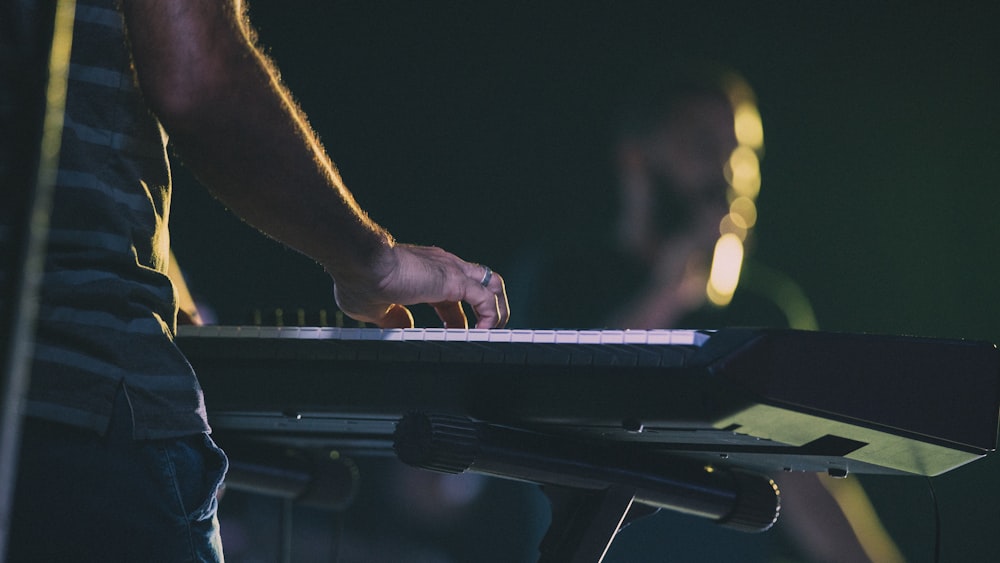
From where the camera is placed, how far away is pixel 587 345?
1.03m

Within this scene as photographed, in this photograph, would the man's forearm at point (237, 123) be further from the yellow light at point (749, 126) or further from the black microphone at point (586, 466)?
the yellow light at point (749, 126)

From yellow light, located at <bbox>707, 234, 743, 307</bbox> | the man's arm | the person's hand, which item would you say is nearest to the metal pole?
the man's arm

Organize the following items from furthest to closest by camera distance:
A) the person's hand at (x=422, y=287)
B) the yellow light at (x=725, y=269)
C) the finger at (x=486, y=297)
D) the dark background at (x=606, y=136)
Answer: the dark background at (x=606, y=136) → the yellow light at (x=725, y=269) → the finger at (x=486, y=297) → the person's hand at (x=422, y=287)

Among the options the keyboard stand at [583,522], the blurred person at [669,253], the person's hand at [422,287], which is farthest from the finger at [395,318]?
the blurred person at [669,253]

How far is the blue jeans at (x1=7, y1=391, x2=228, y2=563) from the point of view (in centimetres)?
82

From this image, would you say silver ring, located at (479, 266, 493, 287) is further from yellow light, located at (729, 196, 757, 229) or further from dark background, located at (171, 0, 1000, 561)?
yellow light, located at (729, 196, 757, 229)

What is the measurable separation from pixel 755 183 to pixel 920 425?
264cm

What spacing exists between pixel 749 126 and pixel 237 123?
296cm

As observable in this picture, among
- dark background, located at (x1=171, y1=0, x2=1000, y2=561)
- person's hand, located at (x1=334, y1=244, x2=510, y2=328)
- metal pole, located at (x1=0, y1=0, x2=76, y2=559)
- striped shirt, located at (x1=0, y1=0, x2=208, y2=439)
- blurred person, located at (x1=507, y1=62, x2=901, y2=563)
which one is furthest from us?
dark background, located at (x1=171, y1=0, x2=1000, y2=561)

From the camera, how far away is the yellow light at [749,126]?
3.55 m

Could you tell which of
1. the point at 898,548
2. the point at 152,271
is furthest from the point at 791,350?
the point at 898,548

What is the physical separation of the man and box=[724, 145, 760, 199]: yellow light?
111 inches

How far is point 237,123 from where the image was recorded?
0.86m

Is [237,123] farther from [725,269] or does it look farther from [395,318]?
[725,269]
